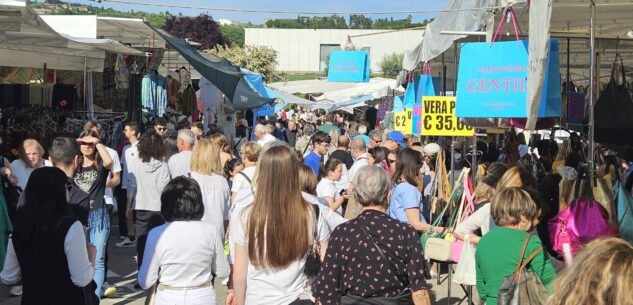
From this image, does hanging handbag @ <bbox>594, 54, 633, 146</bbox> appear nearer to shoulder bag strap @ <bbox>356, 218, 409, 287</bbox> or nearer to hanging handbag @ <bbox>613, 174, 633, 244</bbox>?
hanging handbag @ <bbox>613, 174, 633, 244</bbox>

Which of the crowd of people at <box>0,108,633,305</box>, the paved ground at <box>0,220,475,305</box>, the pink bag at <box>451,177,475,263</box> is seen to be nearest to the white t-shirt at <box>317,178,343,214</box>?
the paved ground at <box>0,220,475,305</box>

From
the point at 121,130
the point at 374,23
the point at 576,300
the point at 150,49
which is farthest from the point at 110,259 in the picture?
the point at 374,23

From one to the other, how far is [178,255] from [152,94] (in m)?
11.5

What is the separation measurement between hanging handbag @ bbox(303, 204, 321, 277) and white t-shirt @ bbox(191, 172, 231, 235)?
2911mm

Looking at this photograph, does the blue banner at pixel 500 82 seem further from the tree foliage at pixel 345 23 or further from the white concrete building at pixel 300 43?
the tree foliage at pixel 345 23

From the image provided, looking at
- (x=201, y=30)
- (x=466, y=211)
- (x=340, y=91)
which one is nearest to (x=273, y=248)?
(x=466, y=211)

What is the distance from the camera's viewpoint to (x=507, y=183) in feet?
20.7

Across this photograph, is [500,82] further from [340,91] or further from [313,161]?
[340,91]

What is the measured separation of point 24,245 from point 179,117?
12.8 metres

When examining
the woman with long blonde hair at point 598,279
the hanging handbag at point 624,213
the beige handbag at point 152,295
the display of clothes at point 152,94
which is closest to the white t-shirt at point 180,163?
the beige handbag at point 152,295

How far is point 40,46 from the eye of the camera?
12.6 m

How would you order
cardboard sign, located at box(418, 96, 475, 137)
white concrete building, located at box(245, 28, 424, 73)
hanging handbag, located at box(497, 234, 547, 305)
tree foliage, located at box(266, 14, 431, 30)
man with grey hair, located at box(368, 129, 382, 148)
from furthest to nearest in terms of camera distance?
tree foliage, located at box(266, 14, 431, 30) → white concrete building, located at box(245, 28, 424, 73) → man with grey hair, located at box(368, 129, 382, 148) → cardboard sign, located at box(418, 96, 475, 137) → hanging handbag, located at box(497, 234, 547, 305)

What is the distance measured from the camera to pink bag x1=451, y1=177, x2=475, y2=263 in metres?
7.12

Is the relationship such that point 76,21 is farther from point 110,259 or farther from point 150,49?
point 110,259
